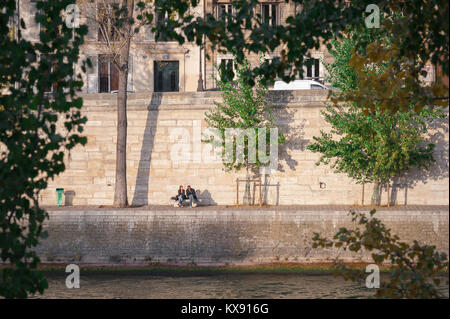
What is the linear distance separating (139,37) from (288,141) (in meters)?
10.9

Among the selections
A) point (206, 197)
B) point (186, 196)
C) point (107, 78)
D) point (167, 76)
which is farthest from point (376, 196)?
point (107, 78)

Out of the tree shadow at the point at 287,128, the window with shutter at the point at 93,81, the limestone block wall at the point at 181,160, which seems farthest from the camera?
the window with shutter at the point at 93,81

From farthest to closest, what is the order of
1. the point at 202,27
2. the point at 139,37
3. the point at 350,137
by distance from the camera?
the point at 139,37 < the point at 350,137 < the point at 202,27

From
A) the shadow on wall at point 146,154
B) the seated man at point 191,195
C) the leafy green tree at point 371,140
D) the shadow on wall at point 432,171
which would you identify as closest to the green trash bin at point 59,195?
the shadow on wall at point 146,154

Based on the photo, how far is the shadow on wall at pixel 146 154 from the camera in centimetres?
2856

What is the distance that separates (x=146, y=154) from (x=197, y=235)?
211 inches

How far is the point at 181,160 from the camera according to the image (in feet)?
93.3

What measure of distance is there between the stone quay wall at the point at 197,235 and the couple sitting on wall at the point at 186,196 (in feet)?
6.70

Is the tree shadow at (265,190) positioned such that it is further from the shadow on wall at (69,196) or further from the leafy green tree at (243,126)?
the shadow on wall at (69,196)
